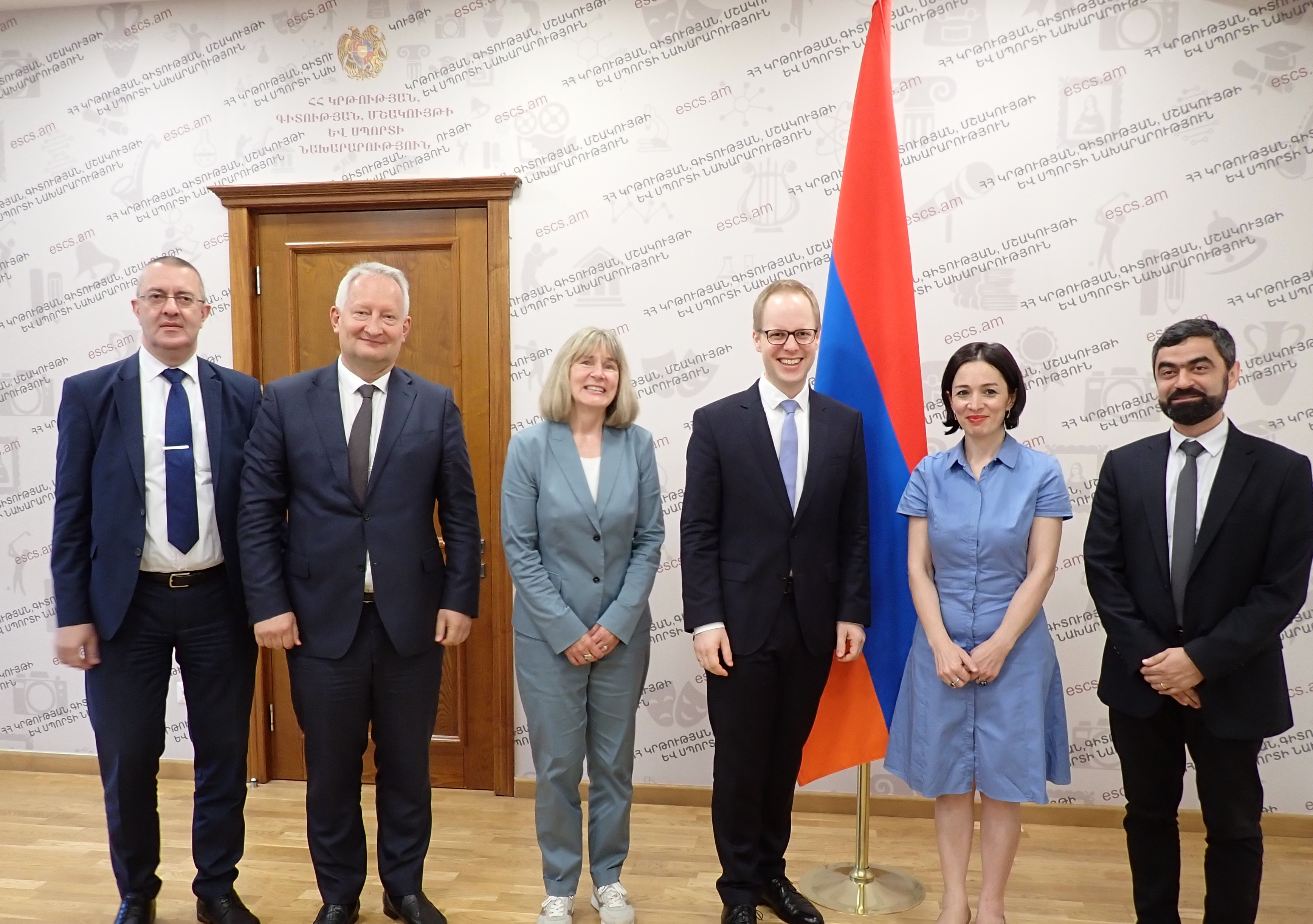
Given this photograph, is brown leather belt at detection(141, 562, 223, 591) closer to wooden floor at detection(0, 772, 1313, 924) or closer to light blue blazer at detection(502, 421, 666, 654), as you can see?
light blue blazer at detection(502, 421, 666, 654)

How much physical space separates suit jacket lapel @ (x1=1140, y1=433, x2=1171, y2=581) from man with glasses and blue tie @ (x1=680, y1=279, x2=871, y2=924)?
67 centimetres

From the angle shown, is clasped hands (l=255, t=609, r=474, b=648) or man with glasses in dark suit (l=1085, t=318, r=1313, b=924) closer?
man with glasses in dark suit (l=1085, t=318, r=1313, b=924)

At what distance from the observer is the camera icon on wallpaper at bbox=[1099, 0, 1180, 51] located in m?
3.14

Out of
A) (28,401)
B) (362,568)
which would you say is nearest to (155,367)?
(362,568)

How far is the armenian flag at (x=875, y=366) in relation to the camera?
103 inches

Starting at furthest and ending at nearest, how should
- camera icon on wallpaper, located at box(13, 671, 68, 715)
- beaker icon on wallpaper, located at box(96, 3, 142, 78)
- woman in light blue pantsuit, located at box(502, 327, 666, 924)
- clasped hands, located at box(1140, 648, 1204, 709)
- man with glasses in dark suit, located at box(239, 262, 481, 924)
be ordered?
camera icon on wallpaper, located at box(13, 671, 68, 715)
beaker icon on wallpaper, located at box(96, 3, 142, 78)
woman in light blue pantsuit, located at box(502, 327, 666, 924)
man with glasses in dark suit, located at box(239, 262, 481, 924)
clasped hands, located at box(1140, 648, 1204, 709)

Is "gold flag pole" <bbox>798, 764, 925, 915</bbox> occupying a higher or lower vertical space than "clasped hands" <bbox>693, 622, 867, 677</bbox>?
lower

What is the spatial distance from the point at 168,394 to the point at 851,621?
1873 mm

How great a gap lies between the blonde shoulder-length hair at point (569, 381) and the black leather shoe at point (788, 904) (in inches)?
52.6

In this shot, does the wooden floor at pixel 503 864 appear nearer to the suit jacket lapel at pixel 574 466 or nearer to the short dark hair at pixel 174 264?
the suit jacket lapel at pixel 574 466

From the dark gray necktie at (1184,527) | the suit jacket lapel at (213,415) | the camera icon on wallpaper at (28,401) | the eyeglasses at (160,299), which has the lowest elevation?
the dark gray necktie at (1184,527)

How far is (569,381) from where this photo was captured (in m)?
2.50

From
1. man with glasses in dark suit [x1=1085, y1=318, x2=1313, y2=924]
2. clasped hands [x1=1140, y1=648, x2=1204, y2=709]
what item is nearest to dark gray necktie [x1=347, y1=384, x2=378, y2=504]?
man with glasses in dark suit [x1=1085, y1=318, x2=1313, y2=924]

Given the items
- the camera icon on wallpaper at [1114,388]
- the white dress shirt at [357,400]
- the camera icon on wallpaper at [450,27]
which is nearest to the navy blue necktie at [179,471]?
the white dress shirt at [357,400]
